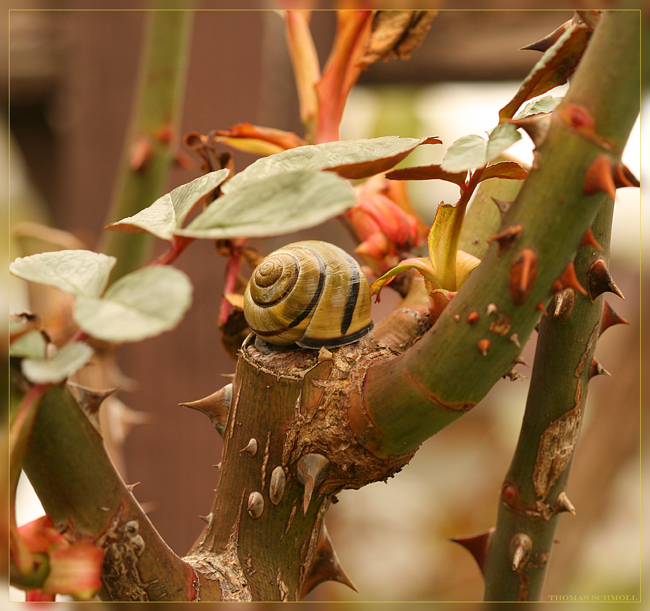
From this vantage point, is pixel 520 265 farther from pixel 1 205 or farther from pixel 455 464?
pixel 455 464

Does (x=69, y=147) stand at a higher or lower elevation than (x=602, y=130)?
lower

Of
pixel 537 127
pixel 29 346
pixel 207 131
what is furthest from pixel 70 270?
pixel 207 131

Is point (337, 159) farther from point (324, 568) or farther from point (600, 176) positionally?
point (324, 568)

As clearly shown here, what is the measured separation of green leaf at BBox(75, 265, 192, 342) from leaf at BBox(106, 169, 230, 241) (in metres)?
0.02

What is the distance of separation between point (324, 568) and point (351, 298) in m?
0.12

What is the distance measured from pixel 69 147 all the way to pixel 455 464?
3.09ft

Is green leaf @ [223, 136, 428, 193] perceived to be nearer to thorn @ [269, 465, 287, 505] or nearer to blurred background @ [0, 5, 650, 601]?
thorn @ [269, 465, 287, 505]

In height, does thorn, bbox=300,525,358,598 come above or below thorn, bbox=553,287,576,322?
below

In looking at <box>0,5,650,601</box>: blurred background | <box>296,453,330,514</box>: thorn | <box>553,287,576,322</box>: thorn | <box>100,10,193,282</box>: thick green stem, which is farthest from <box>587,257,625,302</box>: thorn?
<box>0,5,650,601</box>: blurred background

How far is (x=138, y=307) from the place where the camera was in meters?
0.13

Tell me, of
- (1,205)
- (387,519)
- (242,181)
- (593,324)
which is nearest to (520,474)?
(593,324)

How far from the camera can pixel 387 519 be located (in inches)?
50.4

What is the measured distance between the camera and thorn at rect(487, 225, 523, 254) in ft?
0.53

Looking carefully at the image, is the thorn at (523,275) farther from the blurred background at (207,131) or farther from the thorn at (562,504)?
the blurred background at (207,131)
